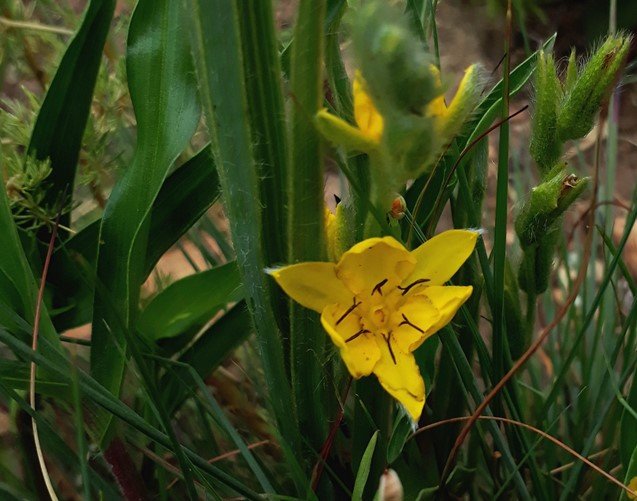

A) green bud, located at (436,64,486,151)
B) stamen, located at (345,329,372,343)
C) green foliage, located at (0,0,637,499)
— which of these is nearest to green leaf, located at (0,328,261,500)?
green foliage, located at (0,0,637,499)

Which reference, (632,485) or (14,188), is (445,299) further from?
(14,188)

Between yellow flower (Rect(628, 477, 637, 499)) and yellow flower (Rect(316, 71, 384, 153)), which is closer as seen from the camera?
yellow flower (Rect(316, 71, 384, 153))

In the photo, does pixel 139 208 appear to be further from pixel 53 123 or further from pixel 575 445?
pixel 575 445

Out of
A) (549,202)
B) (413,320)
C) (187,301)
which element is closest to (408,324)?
(413,320)

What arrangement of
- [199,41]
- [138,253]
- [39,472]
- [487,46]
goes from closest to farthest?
[199,41] → [138,253] → [39,472] → [487,46]

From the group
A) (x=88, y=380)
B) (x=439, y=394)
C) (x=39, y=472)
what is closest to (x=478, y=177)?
(x=439, y=394)

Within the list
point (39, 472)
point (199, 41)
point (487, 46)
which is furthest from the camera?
point (487, 46)

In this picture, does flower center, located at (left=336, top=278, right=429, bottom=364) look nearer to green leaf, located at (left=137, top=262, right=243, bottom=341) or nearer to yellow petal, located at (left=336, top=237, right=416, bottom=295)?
yellow petal, located at (left=336, top=237, right=416, bottom=295)
